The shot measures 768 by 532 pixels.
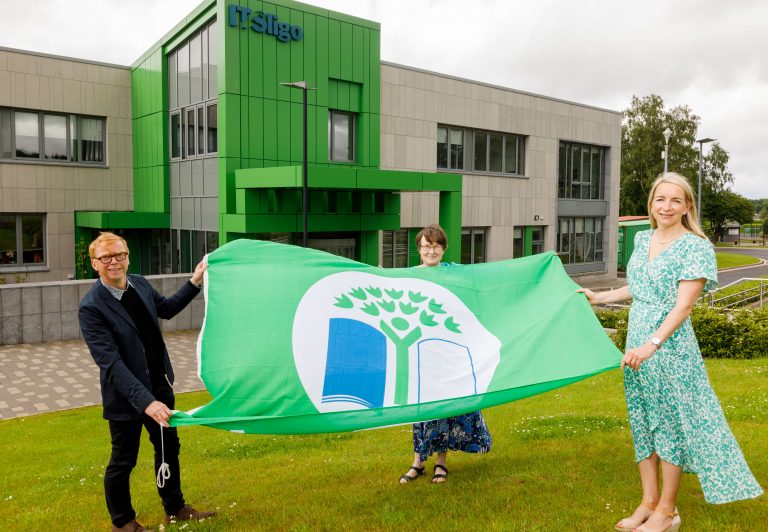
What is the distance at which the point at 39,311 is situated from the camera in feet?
50.6

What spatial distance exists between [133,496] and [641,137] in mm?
64147

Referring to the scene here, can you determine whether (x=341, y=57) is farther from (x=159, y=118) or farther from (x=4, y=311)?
(x=4, y=311)

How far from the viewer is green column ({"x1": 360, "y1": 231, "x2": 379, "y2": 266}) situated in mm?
22375

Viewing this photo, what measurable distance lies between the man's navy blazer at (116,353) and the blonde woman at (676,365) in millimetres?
3151

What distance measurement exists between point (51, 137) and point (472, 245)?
54.0ft

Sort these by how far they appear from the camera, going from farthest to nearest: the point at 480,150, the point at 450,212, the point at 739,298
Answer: the point at 480,150, the point at 739,298, the point at 450,212

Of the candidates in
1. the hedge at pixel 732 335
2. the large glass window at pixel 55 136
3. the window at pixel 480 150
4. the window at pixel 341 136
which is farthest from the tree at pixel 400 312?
the window at pixel 480 150

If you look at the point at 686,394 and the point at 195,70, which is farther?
the point at 195,70

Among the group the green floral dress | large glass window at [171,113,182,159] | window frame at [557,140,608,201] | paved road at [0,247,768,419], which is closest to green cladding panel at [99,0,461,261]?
large glass window at [171,113,182,159]

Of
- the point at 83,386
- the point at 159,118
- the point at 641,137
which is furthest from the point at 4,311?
the point at 641,137

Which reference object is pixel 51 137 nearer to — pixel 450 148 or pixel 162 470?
pixel 450 148

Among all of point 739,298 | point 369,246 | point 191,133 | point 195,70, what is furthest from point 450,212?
point 739,298

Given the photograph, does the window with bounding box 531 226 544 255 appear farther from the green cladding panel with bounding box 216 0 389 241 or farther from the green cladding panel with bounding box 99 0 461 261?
the green cladding panel with bounding box 216 0 389 241

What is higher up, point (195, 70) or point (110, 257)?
point (195, 70)
